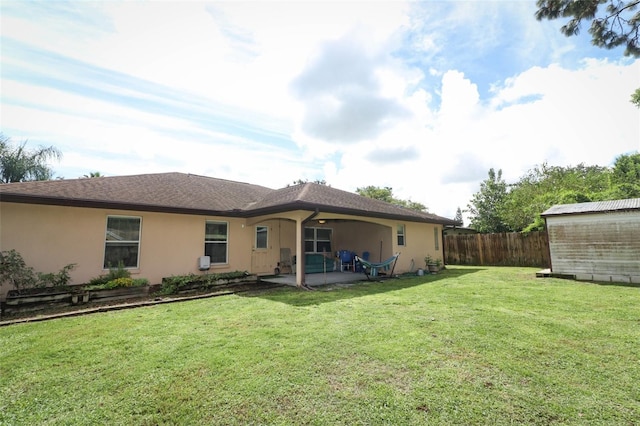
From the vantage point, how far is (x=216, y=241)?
10375 millimetres

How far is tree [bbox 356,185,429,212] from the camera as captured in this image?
3453 centimetres

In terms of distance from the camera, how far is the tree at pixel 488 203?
73.5ft

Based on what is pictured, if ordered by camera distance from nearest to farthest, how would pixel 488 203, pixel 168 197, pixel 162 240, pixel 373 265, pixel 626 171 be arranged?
Result: pixel 162 240, pixel 168 197, pixel 373 265, pixel 626 171, pixel 488 203

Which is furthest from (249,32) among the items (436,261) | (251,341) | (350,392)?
(436,261)

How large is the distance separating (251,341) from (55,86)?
889 cm

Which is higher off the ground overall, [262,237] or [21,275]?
[262,237]

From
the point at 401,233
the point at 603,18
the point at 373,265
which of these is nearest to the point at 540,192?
the point at 401,233

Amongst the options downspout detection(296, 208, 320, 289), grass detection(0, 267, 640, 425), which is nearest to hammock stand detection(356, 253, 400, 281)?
downspout detection(296, 208, 320, 289)

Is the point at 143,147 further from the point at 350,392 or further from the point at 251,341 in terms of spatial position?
the point at 350,392

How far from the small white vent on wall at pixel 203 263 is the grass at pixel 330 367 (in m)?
3.79

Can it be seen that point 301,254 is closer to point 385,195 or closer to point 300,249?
point 300,249

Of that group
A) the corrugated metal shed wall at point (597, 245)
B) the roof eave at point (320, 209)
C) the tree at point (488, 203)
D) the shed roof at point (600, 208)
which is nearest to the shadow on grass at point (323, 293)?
the roof eave at point (320, 209)

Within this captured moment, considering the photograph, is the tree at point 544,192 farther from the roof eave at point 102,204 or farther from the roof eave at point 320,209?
the roof eave at point 102,204

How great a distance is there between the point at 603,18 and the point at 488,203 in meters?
17.5
